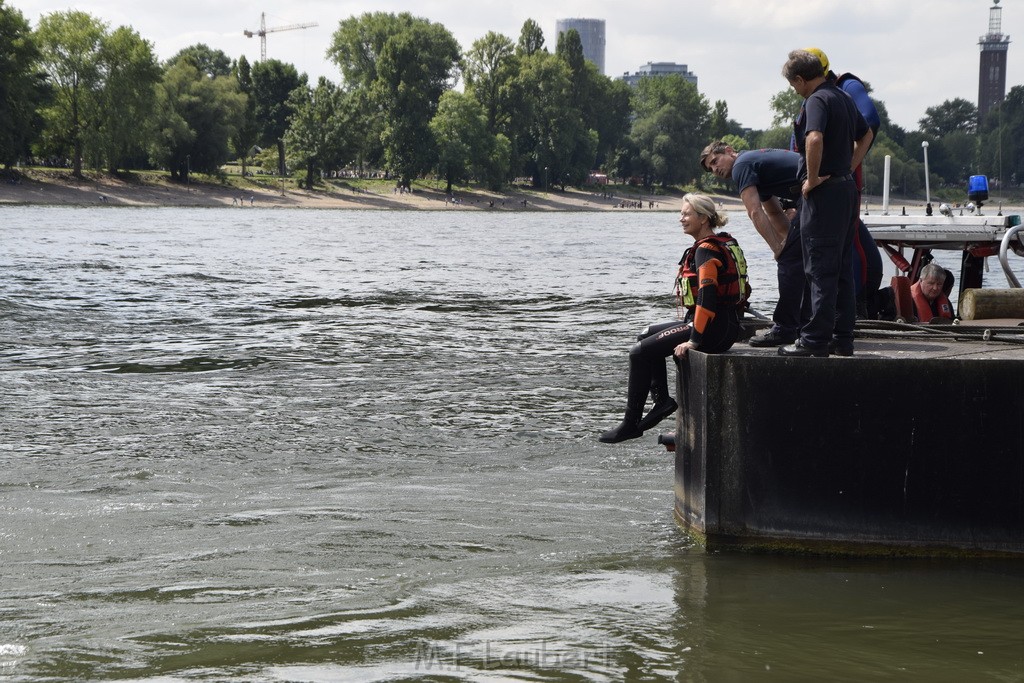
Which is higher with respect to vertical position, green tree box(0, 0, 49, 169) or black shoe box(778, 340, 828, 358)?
green tree box(0, 0, 49, 169)

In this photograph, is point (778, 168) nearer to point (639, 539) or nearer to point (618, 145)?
point (639, 539)

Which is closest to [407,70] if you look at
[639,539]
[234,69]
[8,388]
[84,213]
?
[234,69]

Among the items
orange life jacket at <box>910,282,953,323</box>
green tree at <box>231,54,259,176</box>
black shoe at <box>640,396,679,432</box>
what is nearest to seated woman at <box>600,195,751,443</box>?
black shoe at <box>640,396,679,432</box>

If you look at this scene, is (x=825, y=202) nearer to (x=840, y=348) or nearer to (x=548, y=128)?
(x=840, y=348)

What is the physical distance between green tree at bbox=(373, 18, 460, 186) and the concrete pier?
11292 centimetres

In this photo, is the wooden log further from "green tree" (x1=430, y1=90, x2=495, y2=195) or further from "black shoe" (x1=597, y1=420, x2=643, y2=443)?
"green tree" (x1=430, y1=90, x2=495, y2=195)

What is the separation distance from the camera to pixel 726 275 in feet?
26.2

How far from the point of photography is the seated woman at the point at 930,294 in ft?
39.6

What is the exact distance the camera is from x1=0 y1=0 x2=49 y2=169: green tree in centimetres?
9625

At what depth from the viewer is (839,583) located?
7719 mm

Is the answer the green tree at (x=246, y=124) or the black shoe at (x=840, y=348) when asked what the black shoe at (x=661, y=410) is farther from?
the green tree at (x=246, y=124)

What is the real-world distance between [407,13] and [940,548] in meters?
129

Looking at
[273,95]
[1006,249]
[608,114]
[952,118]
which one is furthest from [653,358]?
[952,118]

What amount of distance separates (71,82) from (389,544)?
103 m
